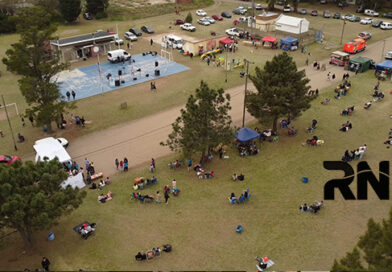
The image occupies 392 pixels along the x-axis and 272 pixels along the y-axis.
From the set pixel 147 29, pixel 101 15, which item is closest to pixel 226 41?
pixel 147 29

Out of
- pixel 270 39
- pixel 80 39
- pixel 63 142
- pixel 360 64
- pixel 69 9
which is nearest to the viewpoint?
pixel 63 142

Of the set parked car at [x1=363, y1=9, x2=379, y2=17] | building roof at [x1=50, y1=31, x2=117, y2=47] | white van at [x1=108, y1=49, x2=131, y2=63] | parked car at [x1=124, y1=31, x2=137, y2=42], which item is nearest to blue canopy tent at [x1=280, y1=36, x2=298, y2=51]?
white van at [x1=108, y1=49, x2=131, y2=63]

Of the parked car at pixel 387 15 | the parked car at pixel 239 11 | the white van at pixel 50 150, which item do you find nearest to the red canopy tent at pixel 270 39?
the parked car at pixel 239 11

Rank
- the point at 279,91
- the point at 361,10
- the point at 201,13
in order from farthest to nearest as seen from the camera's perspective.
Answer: the point at 361,10 → the point at 201,13 → the point at 279,91

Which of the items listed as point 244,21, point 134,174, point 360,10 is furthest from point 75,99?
point 360,10

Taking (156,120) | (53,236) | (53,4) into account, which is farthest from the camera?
(53,4)

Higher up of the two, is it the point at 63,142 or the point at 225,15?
the point at 225,15

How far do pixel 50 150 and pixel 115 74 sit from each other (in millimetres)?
22538

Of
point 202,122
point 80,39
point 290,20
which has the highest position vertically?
point 202,122

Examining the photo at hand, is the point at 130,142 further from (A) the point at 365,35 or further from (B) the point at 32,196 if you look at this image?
(A) the point at 365,35

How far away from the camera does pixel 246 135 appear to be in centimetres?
3528

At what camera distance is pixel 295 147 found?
35969 millimetres

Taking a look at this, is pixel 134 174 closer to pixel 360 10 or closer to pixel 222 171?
pixel 222 171

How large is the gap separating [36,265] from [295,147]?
2369 cm
